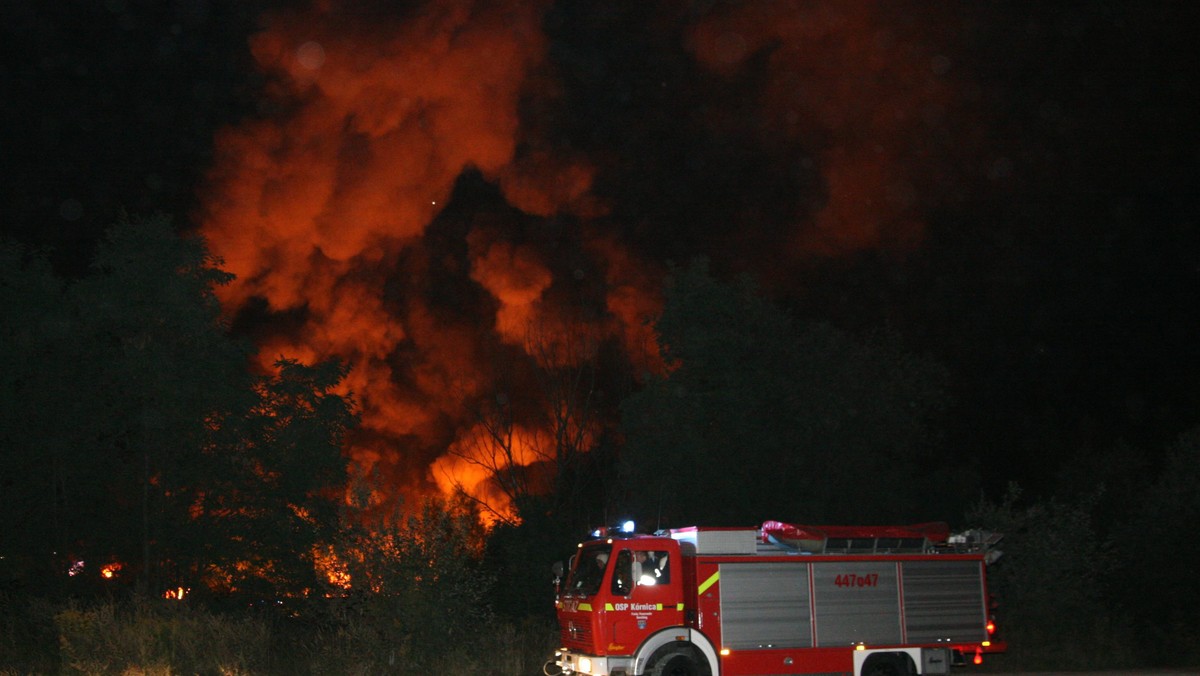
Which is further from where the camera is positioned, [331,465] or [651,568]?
[331,465]

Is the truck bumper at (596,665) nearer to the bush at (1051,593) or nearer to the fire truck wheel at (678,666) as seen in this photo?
the fire truck wheel at (678,666)

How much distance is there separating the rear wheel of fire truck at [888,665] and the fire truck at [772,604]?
0.02m

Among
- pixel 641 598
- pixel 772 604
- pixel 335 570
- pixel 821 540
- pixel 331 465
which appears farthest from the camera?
pixel 331 465

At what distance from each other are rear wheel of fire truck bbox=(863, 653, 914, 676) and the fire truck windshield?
411 centimetres

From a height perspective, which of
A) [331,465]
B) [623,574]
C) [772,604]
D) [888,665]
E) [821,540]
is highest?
[331,465]

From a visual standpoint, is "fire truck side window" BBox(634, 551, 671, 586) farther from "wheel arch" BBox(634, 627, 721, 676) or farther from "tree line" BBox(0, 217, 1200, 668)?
"tree line" BBox(0, 217, 1200, 668)

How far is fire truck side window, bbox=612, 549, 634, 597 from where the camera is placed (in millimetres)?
14398

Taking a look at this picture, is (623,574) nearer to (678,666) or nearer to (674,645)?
(674,645)

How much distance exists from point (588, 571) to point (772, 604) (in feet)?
8.61

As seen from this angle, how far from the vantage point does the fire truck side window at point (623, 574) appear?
567 inches

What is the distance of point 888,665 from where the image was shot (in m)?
15.5

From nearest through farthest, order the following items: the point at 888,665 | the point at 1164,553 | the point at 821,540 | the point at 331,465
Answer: the point at 821,540
the point at 888,665
the point at 331,465
the point at 1164,553

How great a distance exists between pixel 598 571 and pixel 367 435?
27.4 meters

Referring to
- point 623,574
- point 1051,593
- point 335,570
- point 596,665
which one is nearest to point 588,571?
point 623,574
